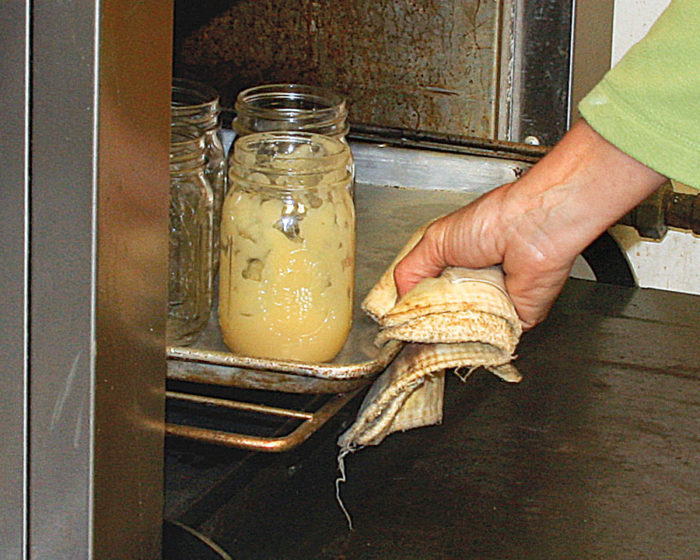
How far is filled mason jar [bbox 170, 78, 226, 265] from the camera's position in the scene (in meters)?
0.78

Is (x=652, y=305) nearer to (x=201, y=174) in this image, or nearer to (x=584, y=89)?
(x=584, y=89)

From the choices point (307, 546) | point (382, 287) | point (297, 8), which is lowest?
point (307, 546)

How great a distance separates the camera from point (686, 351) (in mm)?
1075

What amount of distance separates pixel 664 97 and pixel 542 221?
0.47ft

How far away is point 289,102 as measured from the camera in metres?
0.98

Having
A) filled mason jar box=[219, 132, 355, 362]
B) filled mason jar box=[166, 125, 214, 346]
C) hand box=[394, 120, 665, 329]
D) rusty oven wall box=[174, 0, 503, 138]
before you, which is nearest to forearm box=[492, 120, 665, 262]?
hand box=[394, 120, 665, 329]

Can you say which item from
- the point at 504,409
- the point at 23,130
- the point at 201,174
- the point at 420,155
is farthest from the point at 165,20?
the point at 420,155

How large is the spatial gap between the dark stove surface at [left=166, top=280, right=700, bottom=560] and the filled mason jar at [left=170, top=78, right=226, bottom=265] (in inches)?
8.1

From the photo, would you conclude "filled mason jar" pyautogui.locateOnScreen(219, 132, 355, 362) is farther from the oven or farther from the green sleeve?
the green sleeve

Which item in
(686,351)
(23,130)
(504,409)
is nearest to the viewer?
(23,130)

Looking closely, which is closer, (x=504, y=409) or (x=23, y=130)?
(x=23, y=130)

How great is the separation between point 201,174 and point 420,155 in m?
0.46

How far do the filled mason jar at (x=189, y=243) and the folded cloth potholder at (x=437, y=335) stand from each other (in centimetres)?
14

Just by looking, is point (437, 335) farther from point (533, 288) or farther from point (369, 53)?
point (369, 53)
